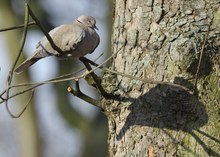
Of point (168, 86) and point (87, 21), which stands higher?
point (87, 21)

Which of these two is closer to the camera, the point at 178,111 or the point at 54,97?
the point at 178,111

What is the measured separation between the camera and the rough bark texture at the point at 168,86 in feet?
6.09

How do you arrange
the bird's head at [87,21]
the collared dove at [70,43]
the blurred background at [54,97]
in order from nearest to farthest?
the collared dove at [70,43]
the bird's head at [87,21]
the blurred background at [54,97]

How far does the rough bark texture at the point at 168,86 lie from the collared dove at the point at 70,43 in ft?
0.44

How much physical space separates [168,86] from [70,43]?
1.04 feet

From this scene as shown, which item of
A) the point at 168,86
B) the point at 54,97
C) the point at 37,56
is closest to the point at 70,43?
the point at 37,56

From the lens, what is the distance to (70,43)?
186cm

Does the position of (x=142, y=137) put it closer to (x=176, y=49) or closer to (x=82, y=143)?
(x=176, y=49)

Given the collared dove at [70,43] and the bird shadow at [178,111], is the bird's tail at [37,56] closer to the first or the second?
the collared dove at [70,43]

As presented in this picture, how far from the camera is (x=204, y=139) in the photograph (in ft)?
6.09

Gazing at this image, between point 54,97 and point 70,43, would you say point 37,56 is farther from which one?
point 54,97

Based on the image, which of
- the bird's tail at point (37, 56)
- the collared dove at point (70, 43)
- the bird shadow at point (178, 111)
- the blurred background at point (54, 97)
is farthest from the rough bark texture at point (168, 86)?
the blurred background at point (54, 97)

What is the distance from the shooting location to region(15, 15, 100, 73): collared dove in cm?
186

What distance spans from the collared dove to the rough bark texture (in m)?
0.13
